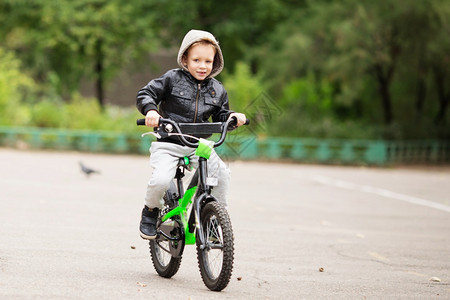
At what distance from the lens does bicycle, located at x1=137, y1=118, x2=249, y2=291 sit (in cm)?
610

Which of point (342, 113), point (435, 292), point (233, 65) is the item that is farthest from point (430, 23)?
point (435, 292)

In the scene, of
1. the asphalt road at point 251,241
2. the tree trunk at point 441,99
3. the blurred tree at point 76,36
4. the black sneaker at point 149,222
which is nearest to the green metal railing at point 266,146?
the tree trunk at point 441,99

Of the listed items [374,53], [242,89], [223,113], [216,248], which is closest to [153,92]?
[223,113]

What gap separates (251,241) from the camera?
9.75 metres

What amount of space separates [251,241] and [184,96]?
3.47 meters

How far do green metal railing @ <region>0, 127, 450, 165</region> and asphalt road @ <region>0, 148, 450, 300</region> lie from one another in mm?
9181

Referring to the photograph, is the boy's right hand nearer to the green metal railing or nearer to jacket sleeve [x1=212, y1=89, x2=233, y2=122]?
jacket sleeve [x1=212, y1=89, x2=233, y2=122]

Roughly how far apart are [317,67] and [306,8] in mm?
12187

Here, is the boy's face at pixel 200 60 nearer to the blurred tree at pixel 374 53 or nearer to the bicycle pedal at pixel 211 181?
the bicycle pedal at pixel 211 181

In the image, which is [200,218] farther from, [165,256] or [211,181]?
[165,256]

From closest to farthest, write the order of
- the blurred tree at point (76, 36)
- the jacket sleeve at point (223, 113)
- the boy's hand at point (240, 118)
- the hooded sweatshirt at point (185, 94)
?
the boy's hand at point (240, 118), the hooded sweatshirt at point (185, 94), the jacket sleeve at point (223, 113), the blurred tree at point (76, 36)

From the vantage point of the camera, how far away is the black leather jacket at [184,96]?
663 cm

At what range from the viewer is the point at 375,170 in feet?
92.3

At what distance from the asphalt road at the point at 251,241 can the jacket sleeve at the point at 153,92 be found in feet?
4.26
